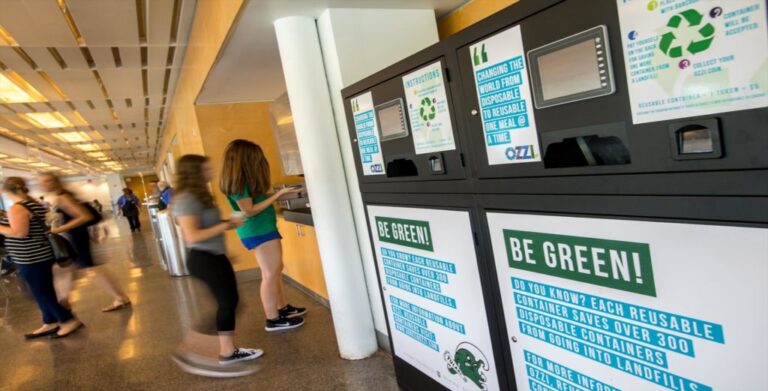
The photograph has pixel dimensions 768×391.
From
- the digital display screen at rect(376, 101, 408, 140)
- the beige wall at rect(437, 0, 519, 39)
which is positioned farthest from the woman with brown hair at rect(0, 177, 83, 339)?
the beige wall at rect(437, 0, 519, 39)

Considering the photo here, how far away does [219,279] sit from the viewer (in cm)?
270

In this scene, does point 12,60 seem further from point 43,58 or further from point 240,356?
point 240,356

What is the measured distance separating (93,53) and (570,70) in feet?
18.5

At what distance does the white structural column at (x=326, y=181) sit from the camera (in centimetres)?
267

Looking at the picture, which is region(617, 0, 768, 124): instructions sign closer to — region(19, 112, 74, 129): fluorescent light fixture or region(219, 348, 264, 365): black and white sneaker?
region(219, 348, 264, 365): black and white sneaker

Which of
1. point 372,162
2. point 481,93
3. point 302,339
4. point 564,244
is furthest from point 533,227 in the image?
point 302,339

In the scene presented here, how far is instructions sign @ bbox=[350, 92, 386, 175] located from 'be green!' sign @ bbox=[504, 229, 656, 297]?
816mm

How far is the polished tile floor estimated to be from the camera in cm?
271

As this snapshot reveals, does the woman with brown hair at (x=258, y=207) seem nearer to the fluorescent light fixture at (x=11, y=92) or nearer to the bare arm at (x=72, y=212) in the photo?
the bare arm at (x=72, y=212)

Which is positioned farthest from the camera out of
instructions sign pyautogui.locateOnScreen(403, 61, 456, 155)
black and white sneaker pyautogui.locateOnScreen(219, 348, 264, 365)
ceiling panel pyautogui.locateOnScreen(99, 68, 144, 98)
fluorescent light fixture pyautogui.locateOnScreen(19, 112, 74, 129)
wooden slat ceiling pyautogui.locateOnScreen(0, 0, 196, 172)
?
fluorescent light fixture pyautogui.locateOnScreen(19, 112, 74, 129)

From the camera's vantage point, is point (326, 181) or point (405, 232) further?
point (326, 181)

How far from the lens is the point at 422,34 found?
288 cm

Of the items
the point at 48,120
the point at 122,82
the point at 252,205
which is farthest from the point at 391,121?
the point at 48,120

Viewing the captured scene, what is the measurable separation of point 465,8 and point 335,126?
113cm
